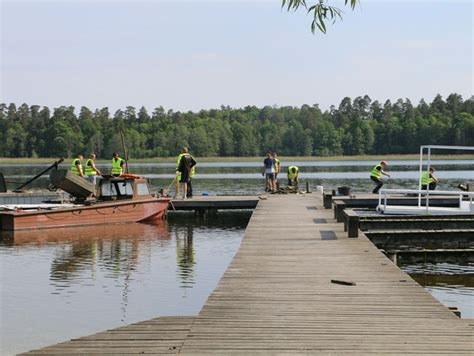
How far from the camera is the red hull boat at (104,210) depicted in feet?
77.4

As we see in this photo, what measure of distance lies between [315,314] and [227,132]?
143636mm

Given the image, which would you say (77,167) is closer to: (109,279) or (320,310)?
(109,279)

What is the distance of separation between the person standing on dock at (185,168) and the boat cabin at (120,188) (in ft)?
6.15

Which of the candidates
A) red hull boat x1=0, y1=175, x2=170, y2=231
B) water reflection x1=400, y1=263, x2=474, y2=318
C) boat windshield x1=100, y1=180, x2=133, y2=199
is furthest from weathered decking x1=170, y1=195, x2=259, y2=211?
water reflection x1=400, y1=263, x2=474, y2=318

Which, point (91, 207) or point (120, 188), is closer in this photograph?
point (91, 207)

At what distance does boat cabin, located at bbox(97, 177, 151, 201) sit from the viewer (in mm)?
25938

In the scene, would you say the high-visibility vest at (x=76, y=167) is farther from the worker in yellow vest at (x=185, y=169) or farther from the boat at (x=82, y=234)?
the boat at (x=82, y=234)

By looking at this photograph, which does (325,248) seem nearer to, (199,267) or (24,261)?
(199,267)

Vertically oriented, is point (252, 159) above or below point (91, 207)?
below

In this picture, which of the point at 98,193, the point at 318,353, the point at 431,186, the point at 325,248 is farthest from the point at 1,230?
the point at 318,353

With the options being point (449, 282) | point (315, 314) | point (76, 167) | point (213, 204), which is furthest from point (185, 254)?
point (315, 314)

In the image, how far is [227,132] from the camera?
5984 inches

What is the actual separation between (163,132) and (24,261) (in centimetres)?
12445

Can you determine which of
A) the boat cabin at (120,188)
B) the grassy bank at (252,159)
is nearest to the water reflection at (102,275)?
the boat cabin at (120,188)
